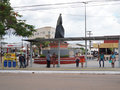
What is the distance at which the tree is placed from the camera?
19.9 meters

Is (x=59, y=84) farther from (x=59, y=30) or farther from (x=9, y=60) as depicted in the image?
(x=59, y=30)

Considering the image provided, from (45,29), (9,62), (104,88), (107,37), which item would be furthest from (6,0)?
(45,29)

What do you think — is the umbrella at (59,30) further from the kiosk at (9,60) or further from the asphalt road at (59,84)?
the asphalt road at (59,84)

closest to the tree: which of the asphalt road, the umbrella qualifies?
the umbrella

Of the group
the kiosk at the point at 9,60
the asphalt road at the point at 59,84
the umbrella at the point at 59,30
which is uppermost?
the umbrella at the point at 59,30

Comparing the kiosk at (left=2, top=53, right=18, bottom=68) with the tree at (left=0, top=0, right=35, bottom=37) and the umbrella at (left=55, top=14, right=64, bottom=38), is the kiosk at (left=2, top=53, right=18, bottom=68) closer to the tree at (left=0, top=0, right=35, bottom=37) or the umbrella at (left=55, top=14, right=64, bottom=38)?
the tree at (left=0, top=0, right=35, bottom=37)

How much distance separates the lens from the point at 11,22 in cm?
2056

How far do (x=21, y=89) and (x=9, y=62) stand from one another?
34.0ft

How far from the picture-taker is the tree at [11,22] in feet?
65.3

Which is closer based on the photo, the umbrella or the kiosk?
the kiosk

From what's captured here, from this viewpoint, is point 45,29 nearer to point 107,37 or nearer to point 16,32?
point 16,32

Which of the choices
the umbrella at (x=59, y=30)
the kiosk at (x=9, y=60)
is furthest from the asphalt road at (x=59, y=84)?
the umbrella at (x=59, y=30)

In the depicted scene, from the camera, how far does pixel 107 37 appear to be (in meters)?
15.8

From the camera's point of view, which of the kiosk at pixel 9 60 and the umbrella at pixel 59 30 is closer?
the kiosk at pixel 9 60
